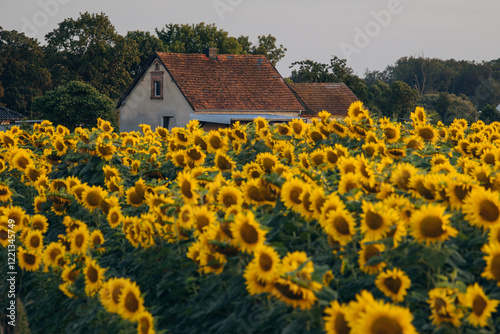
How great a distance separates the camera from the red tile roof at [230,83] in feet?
130

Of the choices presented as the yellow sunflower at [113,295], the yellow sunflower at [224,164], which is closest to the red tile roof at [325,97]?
the yellow sunflower at [224,164]

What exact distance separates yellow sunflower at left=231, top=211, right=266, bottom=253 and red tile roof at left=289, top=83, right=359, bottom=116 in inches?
1628

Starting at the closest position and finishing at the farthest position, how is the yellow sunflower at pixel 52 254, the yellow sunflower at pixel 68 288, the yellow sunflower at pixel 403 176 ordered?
the yellow sunflower at pixel 403 176 → the yellow sunflower at pixel 68 288 → the yellow sunflower at pixel 52 254

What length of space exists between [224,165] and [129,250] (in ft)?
4.04

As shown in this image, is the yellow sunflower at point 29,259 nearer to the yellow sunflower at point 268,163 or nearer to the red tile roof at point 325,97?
the yellow sunflower at point 268,163

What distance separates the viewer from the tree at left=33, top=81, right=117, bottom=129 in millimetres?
48500

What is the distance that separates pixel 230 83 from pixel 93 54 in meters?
30.9

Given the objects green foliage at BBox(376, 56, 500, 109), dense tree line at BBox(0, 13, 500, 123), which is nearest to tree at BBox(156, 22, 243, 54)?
dense tree line at BBox(0, 13, 500, 123)

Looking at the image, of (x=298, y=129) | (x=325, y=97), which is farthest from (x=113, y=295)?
(x=325, y=97)

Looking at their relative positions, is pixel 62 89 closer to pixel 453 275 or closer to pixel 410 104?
pixel 410 104

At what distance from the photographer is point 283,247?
153 inches

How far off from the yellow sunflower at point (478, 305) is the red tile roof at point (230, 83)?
118 feet

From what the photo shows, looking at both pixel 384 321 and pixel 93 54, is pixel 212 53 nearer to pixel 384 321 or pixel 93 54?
pixel 93 54

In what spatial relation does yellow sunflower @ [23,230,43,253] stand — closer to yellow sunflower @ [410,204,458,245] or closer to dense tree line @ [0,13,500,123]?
yellow sunflower @ [410,204,458,245]
